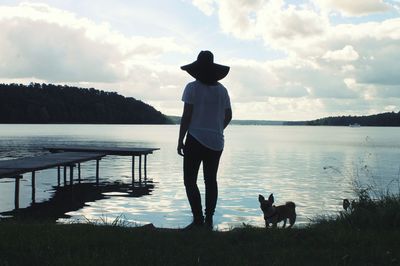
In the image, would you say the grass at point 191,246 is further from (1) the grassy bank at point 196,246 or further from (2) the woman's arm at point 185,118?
(2) the woman's arm at point 185,118

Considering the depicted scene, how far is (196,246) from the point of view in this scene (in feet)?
17.5

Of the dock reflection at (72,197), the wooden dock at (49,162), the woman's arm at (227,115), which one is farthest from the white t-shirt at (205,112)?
the wooden dock at (49,162)

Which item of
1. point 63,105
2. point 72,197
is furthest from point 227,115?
point 63,105

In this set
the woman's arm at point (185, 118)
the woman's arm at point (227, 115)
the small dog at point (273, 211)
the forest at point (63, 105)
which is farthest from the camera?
the forest at point (63, 105)

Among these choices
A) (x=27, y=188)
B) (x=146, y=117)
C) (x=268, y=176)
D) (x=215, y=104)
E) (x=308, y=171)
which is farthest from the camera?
(x=146, y=117)

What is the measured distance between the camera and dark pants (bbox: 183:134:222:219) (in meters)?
6.35

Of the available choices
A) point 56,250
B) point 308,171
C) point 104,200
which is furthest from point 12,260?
point 308,171

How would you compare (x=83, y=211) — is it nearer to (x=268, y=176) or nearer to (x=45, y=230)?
(x=45, y=230)

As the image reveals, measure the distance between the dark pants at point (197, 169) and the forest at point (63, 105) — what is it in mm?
133145

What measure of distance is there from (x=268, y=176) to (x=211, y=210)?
69.6 feet

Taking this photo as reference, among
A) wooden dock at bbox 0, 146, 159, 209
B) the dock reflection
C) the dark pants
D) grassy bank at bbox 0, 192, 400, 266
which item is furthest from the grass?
wooden dock at bbox 0, 146, 159, 209

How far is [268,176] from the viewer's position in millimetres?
27531

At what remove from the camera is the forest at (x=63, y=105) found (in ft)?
443

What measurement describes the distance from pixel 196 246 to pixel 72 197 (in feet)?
47.6
